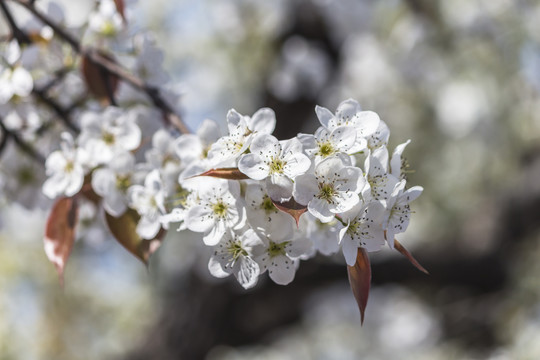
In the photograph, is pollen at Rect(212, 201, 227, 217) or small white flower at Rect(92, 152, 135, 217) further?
small white flower at Rect(92, 152, 135, 217)

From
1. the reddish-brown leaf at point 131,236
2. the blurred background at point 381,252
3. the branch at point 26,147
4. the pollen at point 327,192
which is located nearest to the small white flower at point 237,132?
the pollen at point 327,192

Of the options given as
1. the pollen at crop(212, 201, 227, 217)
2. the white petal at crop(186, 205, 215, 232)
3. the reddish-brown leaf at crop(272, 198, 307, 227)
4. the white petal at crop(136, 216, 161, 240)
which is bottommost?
the white petal at crop(136, 216, 161, 240)

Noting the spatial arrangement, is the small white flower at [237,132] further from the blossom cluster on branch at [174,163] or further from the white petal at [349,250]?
the white petal at [349,250]

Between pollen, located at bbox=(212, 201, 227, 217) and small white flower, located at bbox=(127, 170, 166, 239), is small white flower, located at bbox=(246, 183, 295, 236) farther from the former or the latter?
small white flower, located at bbox=(127, 170, 166, 239)

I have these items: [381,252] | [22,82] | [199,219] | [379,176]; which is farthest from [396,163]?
[381,252]

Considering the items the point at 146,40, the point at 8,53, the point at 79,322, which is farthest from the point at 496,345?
the point at 79,322

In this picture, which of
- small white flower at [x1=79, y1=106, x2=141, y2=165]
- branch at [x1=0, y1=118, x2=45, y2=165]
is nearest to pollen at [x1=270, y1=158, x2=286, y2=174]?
small white flower at [x1=79, y1=106, x2=141, y2=165]

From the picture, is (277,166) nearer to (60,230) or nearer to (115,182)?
(115,182)

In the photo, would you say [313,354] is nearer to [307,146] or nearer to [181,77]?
[181,77]
